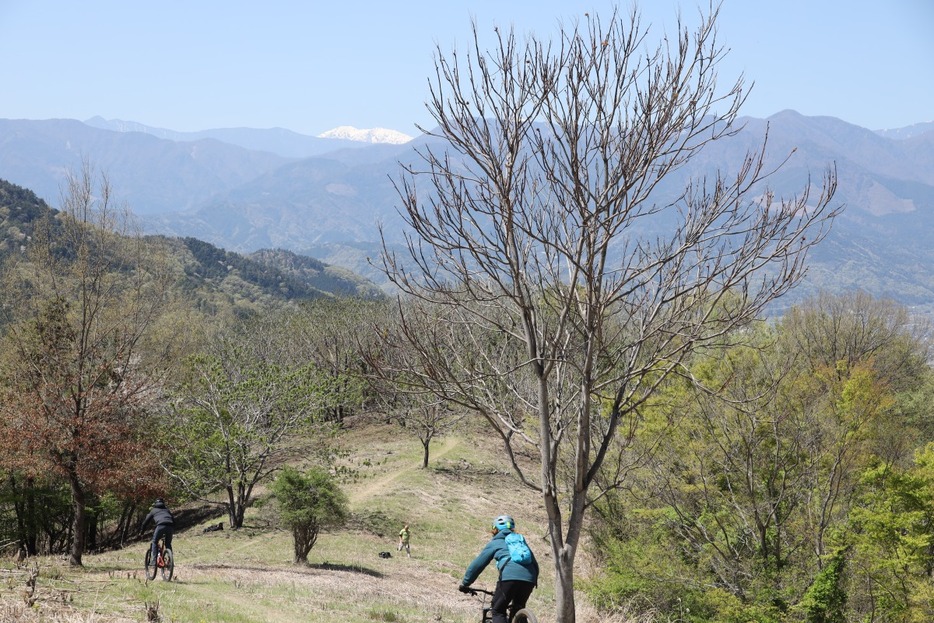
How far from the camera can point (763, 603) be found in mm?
16750

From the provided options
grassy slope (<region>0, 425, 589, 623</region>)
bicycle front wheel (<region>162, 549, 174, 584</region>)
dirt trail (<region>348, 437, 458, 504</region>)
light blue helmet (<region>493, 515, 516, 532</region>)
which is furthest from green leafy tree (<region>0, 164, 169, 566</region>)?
dirt trail (<region>348, 437, 458, 504</region>)

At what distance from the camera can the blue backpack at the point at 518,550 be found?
788 centimetres

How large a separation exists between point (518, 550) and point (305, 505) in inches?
646

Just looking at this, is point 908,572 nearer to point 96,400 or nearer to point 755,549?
point 755,549

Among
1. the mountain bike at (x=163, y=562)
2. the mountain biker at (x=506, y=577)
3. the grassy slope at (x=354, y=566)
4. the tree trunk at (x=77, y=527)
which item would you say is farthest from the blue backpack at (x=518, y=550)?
the tree trunk at (x=77, y=527)

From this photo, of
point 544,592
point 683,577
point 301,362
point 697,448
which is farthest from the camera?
point 301,362

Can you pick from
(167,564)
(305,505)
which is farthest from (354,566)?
(167,564)

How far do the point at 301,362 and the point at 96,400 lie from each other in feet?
153

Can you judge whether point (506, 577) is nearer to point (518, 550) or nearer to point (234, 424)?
point (518, 550)

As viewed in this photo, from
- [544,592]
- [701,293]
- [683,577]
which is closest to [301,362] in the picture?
[544,592]

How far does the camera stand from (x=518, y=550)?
7883 millimetres

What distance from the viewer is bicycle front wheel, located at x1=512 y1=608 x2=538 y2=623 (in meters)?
7.66

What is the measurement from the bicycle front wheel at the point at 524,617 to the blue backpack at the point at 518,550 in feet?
1.74

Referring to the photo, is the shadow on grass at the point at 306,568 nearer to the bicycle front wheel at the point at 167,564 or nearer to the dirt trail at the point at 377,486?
the bicycle front wheel at the point at 167,564
